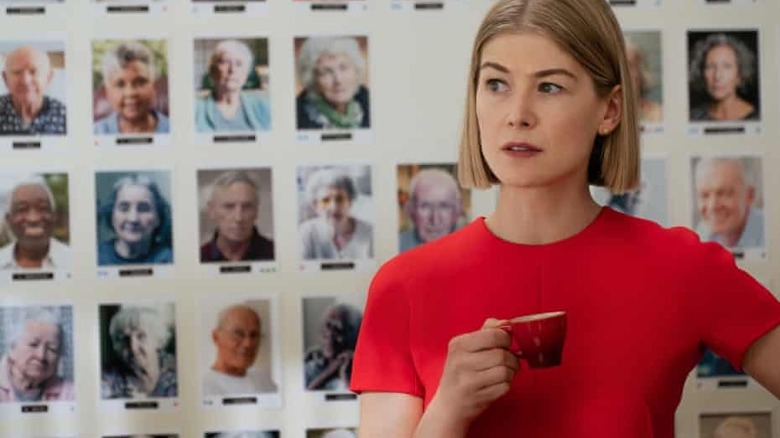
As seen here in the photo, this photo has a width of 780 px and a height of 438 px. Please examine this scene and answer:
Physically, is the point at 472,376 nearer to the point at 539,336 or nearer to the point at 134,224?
the point at 539,336

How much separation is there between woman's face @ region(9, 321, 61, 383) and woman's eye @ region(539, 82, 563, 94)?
1212mm

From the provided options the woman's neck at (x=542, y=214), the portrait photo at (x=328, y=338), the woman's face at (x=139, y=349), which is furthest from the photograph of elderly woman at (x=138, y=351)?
the woman's neck at (x=542, y=214)

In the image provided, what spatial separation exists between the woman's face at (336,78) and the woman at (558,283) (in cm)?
80

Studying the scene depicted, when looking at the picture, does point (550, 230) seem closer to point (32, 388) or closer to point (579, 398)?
point (579, 398)

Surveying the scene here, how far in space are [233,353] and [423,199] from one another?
18.3 inches

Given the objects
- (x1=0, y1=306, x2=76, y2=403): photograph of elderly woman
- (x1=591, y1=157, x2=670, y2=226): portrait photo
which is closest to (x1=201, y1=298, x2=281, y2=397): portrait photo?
(x1=0, y1=306, x2=76, y2=403): photograph of elderly woman

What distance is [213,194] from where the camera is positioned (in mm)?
2207

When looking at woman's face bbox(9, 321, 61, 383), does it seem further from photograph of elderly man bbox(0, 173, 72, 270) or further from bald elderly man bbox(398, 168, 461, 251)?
bald elderly man bbox(398, 168, 461, 251)

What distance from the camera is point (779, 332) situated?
4.58 feet

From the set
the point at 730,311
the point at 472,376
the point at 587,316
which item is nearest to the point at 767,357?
the point at 730,311

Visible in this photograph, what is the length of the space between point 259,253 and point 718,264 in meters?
1.03

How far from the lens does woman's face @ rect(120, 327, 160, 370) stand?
→ 86.4 inches

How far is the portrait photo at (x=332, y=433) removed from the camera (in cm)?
222

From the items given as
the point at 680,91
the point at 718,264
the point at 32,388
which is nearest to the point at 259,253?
the point at 32,388
